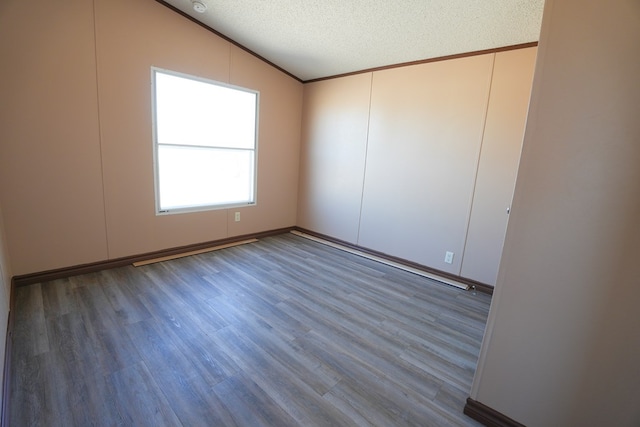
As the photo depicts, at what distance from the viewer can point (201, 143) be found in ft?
11.2

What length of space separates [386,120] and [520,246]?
8.53ft

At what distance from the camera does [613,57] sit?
1022 mm

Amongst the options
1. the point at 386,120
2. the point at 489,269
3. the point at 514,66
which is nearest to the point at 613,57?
the point at 514,66

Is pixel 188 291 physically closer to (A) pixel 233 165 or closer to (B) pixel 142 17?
(A) pixel 233 165

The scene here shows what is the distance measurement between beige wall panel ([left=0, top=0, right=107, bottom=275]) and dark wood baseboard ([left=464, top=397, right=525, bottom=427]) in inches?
133

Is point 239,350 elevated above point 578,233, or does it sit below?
below

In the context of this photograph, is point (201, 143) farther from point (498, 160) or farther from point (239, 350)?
point (498, 160)

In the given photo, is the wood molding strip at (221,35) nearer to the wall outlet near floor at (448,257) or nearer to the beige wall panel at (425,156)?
the beige wall panel at (425,156)

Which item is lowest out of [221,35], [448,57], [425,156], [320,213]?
[320,213]

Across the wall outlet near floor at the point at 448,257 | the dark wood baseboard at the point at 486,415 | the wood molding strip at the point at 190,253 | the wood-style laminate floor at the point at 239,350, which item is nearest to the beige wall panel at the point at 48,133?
the wood-style laminate floor at the point at 239,350

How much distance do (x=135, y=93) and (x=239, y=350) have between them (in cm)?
270

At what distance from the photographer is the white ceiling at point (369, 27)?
223 centimetres

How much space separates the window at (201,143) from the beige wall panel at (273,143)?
15 centimetres

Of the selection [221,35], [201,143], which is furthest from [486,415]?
[221,35]
